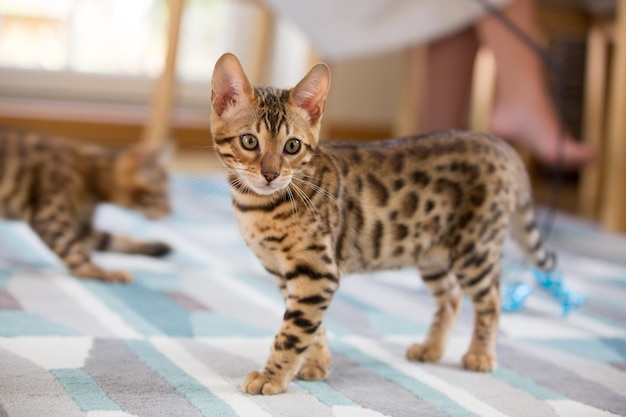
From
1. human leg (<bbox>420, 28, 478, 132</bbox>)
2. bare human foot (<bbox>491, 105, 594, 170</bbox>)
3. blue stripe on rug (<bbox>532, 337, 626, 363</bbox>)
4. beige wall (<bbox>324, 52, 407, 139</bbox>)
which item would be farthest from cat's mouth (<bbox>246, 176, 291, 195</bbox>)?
beige wall (<bbox>324, 52, 407, 139</bbox>)

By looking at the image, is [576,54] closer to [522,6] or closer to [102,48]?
[522,6]

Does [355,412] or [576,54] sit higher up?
[576,54]

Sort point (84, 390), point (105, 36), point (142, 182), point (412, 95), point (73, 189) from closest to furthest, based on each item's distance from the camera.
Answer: point (84, 390) < point (73, 189) < point (142, 182) < point (412, 95) < point (105, 36)

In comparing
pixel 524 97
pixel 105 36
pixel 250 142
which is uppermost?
pixel 105 36

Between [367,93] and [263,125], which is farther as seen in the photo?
[367,93]

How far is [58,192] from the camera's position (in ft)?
7.27

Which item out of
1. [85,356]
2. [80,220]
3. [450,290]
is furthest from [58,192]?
[450,290]

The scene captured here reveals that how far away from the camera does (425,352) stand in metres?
1.61

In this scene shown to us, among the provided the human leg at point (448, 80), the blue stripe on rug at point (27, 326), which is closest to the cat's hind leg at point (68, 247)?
the blue stripe on rug at point (27, 326)

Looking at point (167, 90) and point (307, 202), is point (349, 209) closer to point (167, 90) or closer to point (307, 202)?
point (307, 202)

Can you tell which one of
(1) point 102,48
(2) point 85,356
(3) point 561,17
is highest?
(3) point 561,17

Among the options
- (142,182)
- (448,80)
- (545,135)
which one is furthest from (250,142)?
(448,80)

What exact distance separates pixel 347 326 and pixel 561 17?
252 cm

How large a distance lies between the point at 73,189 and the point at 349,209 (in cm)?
102
